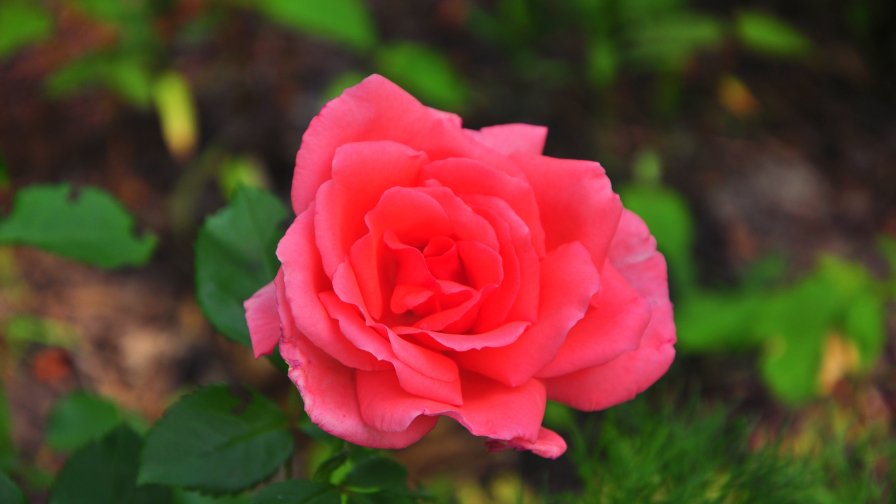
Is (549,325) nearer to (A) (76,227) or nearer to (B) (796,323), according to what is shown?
(A) (76,227)

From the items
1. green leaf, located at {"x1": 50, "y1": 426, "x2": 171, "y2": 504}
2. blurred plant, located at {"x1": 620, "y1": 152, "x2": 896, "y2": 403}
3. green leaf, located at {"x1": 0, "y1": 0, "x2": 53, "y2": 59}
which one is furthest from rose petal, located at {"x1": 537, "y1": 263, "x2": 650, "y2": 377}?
green leaf, located at {"x1": 0, "y1": 0, "x2": 53, "y2": 59}

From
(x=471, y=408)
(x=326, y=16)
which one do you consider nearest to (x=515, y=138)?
(x=471, y=408)

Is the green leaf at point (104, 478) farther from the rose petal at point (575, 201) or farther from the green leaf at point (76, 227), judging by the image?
the rose petal at point (575, 201)

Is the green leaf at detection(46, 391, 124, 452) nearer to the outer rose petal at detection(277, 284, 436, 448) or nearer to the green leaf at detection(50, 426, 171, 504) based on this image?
the green leaf at detection(50, 426, 171, 504)

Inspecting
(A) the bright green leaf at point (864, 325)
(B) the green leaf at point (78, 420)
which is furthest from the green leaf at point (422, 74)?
(B) the green leaf at point (78, 420)

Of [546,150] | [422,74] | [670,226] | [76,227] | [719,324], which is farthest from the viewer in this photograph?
[546,150]

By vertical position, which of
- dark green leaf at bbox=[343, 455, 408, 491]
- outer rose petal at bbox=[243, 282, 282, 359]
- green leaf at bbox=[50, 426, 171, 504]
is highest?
outer rose petal at bbox=[243, 282, 282, 359]
